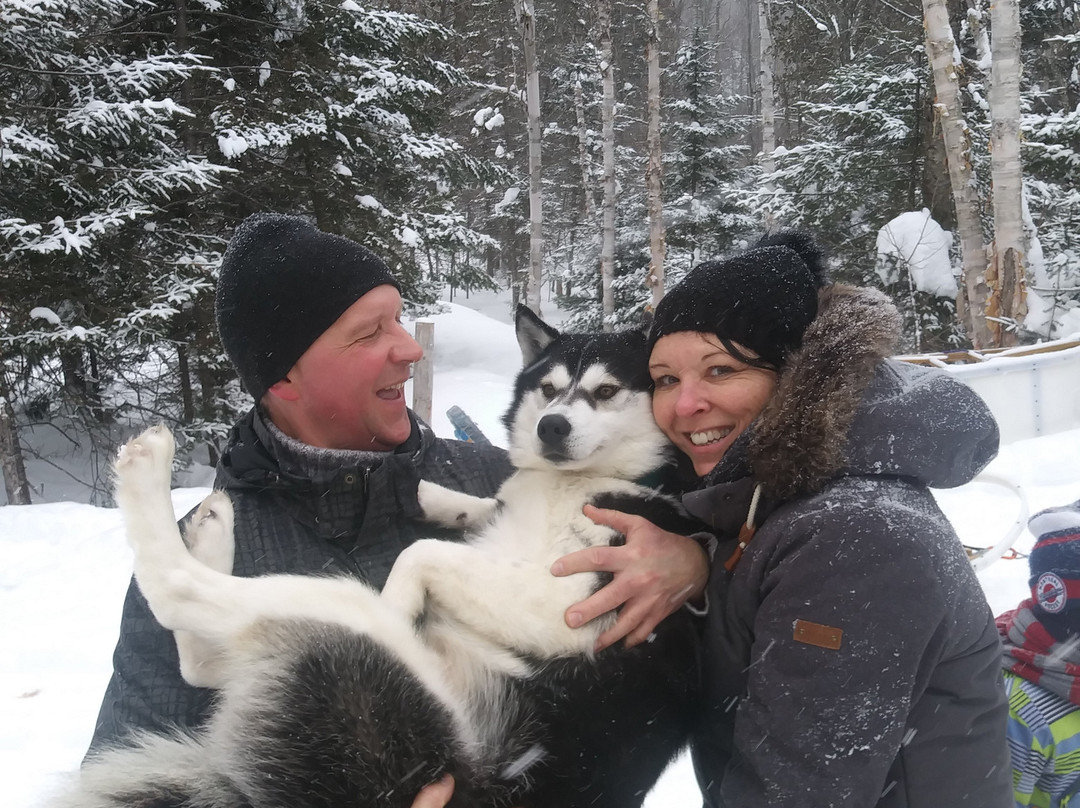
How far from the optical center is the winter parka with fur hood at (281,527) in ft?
5.93

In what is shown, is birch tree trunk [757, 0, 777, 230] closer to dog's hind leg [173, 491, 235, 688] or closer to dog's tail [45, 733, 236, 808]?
dog's hind leg [173, 491, 235, 688]

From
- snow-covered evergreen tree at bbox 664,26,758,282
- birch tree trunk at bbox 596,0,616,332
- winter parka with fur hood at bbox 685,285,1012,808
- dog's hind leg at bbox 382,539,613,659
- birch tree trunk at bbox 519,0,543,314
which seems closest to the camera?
winter parka with fur hood at bbox 685,285,1012,808

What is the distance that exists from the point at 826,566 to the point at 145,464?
175 centimetres

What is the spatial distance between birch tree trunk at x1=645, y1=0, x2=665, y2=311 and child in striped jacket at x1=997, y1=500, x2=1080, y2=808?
31.7ft

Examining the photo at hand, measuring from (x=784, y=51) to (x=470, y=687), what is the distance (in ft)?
59.3

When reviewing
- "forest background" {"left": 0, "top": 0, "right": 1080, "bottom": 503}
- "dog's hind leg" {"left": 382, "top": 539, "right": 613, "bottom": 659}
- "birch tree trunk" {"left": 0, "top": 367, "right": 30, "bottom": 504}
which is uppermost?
"forest background" {"left": 0, "top": 0, "right": 1080, "bottom": 503}

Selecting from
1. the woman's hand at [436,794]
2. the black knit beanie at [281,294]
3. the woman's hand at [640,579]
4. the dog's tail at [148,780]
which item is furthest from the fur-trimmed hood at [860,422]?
the dog's tail at [148,780]

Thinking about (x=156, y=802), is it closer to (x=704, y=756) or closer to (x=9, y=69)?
(x=704, y=756)

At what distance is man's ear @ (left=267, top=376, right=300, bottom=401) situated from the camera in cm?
208

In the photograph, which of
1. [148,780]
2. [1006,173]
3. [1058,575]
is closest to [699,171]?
[1006,173]

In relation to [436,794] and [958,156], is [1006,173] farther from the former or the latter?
[436,794]

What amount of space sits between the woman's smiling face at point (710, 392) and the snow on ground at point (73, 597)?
1086 millimetres

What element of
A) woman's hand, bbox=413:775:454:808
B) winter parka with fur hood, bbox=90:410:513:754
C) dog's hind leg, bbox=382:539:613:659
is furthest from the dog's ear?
woman's hand, bbox=413:775:454:808

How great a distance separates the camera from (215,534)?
196 centimetres
